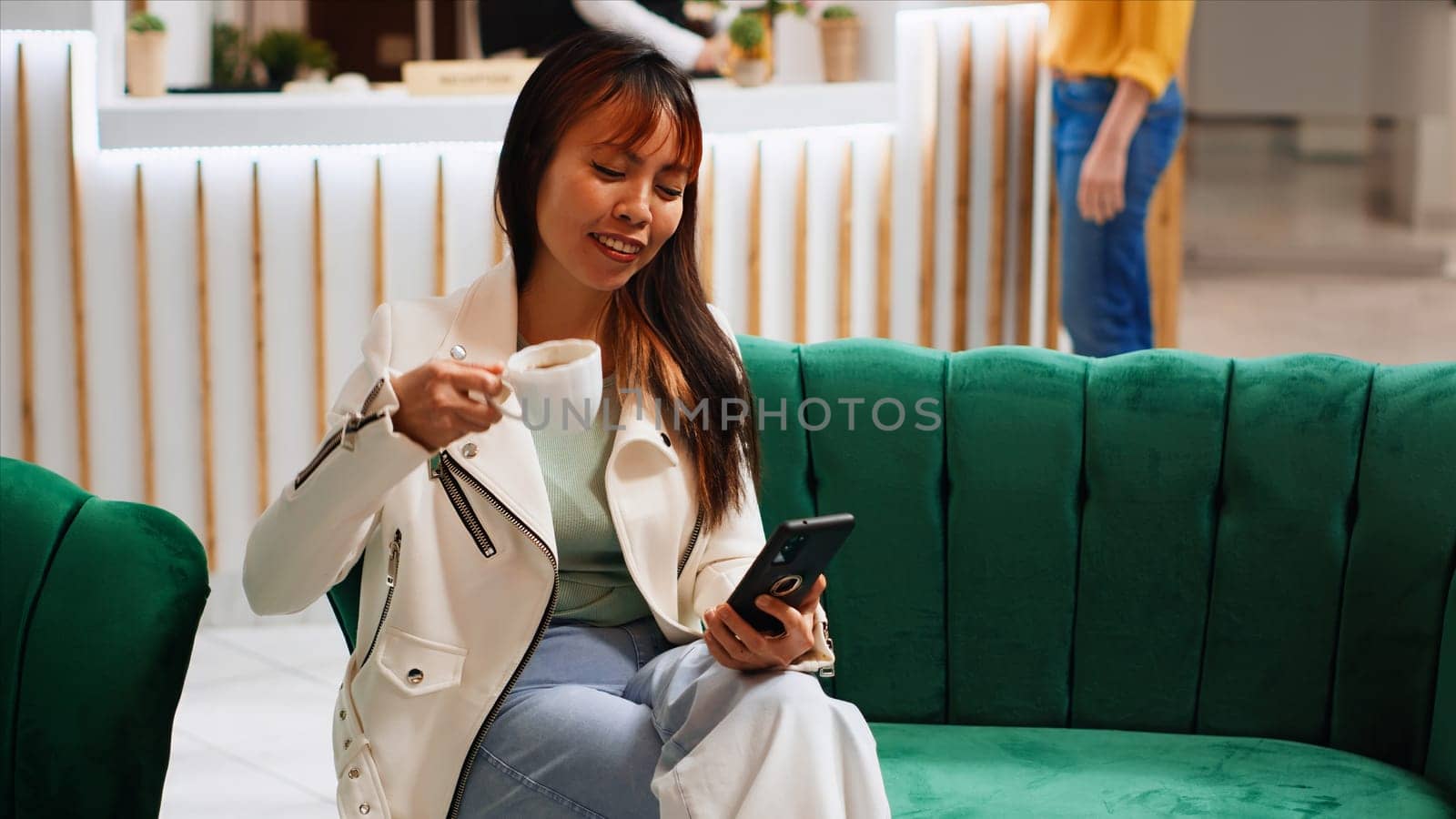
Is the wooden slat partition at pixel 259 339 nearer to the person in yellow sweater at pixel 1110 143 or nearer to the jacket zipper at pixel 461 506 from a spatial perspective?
the person in yellow sweater at pixel 1110 143

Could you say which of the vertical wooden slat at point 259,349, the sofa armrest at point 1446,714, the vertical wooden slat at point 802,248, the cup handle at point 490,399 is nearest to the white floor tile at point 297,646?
the vertical wooden slat at point 259,349

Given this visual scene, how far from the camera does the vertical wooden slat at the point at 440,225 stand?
3.80 m

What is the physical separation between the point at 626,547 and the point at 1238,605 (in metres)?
0.89

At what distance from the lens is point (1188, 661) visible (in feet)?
7.21

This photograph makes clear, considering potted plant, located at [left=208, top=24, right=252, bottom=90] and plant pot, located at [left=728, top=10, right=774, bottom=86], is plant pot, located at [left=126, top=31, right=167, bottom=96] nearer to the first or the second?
potted plant, located at [left=208, top=24, right=252, bottom=90]

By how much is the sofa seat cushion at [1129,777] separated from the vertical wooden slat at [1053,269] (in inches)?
94.0

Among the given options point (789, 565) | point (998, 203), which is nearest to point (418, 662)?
point (789, 565)

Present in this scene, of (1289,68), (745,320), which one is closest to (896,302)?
(745,320)

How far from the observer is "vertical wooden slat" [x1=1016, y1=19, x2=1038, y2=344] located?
4.33 metres

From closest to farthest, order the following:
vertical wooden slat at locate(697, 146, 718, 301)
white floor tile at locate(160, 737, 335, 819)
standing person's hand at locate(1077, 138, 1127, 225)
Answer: white floor tile at locate(160, 737, 335, 819) < standing person's hand at locate(1077, 138, 1127, 225) < vertical wooden slat at locate(697, 146, 718, 301)

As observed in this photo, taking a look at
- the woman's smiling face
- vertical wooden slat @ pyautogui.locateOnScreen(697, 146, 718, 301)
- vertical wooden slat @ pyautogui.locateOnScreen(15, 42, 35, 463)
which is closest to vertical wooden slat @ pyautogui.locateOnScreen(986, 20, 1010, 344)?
vertical wooden slat @ pyautogui.locateOnScreen(697, 146, 718, 301)

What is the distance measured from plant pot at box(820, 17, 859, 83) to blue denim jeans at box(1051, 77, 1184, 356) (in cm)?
55

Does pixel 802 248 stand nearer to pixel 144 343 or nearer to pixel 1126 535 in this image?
pixel 144 343

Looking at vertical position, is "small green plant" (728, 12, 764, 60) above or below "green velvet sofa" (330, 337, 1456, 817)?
above
